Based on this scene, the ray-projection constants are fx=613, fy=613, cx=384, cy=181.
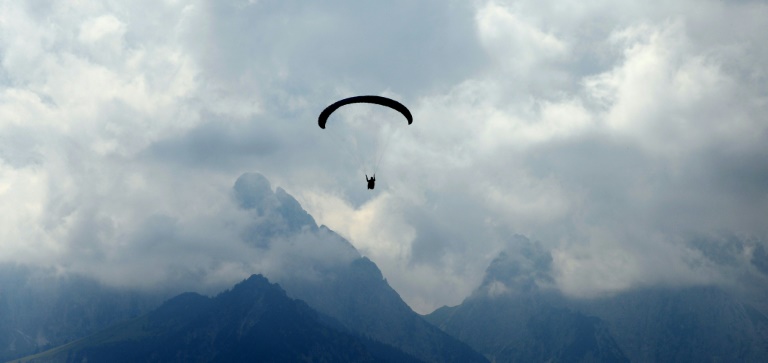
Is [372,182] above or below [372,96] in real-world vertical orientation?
below

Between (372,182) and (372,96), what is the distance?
11.3m

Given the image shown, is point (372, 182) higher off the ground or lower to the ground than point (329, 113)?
lower

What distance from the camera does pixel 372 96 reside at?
78.4 meters

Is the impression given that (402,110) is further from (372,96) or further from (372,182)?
(372,182)

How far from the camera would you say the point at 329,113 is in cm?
7944

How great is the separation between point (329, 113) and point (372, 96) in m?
6.05

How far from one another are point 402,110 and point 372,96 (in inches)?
203

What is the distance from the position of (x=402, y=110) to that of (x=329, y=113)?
9.75 metres

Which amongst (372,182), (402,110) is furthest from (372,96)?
A: (372,182)

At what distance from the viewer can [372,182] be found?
8075 cm

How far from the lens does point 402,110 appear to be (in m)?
81.4

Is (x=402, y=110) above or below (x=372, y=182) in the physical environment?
above

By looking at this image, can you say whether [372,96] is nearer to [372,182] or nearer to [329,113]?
[329,113]

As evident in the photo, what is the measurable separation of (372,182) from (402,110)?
1038 centimetres
